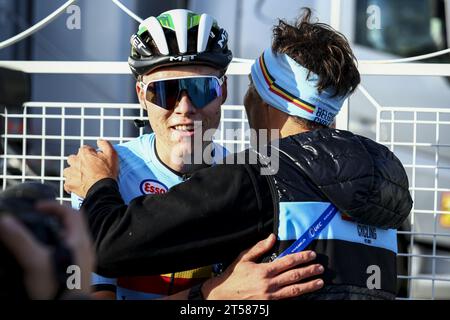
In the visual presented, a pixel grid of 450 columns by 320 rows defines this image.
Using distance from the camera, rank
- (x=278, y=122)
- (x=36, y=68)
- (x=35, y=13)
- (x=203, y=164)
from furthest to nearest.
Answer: (x=35, y=13), (x=36, y=68), (x=203, y=164), (x=278, y=122)

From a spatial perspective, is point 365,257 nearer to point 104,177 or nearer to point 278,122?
point 278,122

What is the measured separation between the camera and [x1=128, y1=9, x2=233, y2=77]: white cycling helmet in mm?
2943

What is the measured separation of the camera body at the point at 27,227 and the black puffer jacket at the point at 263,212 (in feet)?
3.20

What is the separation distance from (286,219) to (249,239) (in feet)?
0.43

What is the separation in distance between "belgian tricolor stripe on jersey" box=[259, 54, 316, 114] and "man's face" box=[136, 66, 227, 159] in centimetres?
25

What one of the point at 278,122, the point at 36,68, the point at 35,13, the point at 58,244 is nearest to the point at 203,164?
the point at 278,122

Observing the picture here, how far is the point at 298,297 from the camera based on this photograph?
251cm

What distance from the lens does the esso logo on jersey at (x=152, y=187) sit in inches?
116

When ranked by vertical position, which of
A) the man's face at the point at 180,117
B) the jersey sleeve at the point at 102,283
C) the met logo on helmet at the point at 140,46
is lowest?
the jersey sleeve at the point at 102,283

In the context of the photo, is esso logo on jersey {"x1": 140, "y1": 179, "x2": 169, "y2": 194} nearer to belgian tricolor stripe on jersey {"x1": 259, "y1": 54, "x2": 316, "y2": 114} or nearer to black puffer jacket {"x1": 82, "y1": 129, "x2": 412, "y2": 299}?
black puffer jacket {"x1": 82, "y1": 129, "x2": 412, "y2": 299}

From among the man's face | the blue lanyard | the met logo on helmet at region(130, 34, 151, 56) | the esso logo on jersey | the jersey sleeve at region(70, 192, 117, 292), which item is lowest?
the jersey sleeve at region(70, 192, 117, 292)

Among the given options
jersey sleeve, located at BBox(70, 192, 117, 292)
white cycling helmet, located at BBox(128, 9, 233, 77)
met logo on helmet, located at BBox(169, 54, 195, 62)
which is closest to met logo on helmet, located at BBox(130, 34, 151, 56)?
white cycling helmet, located at BBox(128, 9, 233, 77)

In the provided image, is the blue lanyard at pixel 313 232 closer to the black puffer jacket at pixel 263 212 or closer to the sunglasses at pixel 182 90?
the black puffer jacket at pixel 263 212

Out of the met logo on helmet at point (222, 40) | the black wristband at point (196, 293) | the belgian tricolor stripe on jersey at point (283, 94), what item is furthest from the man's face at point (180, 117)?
the black wristband at point (196, 293)
